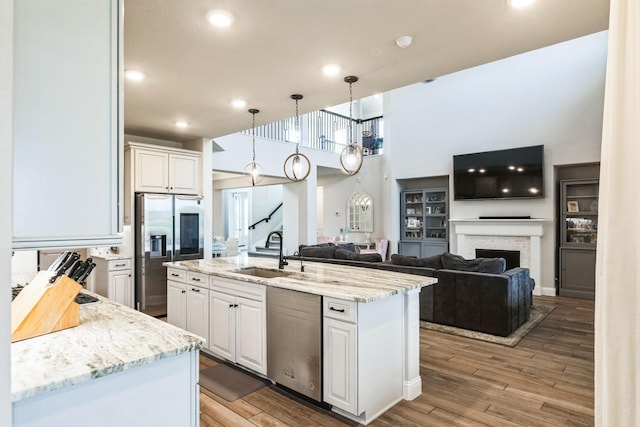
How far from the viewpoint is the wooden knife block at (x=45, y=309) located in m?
1.56

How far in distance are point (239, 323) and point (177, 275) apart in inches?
44.4

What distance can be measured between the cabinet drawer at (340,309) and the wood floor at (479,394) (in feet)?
2.27

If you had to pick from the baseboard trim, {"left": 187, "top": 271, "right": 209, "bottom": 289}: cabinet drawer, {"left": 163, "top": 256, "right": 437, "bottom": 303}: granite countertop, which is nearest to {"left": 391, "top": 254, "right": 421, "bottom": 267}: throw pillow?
{"left": 163, "top": 256, "right": 437, "bottom": 303}: granite countertop

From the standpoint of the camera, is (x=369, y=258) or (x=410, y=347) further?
(x=369, y=258)

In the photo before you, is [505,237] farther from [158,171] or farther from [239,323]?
[158,171]

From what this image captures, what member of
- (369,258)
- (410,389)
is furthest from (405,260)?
(410,389)

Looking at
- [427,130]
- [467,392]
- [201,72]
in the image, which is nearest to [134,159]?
[201,72]

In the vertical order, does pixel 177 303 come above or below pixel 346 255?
below

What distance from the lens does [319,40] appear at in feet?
8.87

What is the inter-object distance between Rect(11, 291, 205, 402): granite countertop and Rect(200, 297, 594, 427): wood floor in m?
1.16

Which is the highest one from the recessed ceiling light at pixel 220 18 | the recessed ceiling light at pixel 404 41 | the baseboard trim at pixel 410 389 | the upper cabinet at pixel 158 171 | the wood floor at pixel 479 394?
the recessed ceiling light at pixel 220 18

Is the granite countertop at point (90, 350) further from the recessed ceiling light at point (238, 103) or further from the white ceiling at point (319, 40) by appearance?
the recessed ceiling light at point (238, 103)

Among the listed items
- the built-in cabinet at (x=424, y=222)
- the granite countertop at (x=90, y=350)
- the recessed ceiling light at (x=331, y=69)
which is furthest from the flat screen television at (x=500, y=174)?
the granite countertop at (x=90, y=350)

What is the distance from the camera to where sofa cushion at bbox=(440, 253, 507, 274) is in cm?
424
